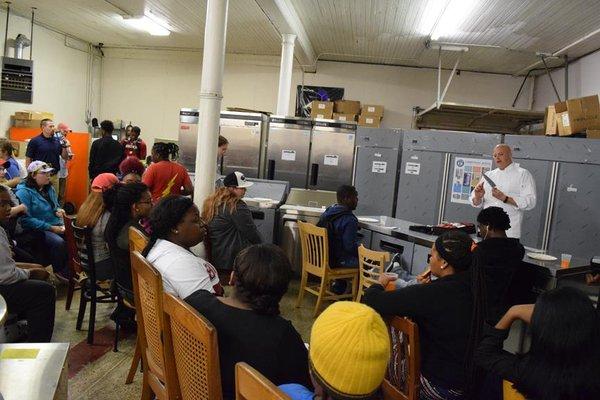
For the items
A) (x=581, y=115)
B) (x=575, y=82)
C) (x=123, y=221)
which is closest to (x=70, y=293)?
(x=123, y=221)

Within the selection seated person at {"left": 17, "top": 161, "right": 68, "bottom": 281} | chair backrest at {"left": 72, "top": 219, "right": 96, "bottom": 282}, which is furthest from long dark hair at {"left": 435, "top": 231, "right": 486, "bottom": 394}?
seated person at {"left": 17, "top": 161, "right": 68, "bottom": 281}

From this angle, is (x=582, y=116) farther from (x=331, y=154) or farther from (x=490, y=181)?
(x=331, y=154)

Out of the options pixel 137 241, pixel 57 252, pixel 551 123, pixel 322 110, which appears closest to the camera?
pixel 137 241

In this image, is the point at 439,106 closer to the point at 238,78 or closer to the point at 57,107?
the point at 238,78

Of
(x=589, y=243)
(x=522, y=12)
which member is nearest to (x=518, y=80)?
(x=522, y=12)

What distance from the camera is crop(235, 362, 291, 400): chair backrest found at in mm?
899

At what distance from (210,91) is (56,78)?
6.65 meters

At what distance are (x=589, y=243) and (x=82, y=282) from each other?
570cm

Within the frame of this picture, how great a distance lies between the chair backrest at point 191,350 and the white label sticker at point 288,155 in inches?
207

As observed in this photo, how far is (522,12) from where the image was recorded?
568 centimetres

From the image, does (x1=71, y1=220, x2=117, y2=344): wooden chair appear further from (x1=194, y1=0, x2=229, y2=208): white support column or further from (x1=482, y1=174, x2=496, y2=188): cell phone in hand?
(x1=482, y1=174, x2=496, y2=188): cell phone in hand

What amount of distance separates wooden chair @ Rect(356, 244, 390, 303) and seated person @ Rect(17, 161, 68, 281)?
103 inches

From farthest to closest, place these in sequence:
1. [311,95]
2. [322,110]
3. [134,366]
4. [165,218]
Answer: [311,95]
[322,110]
[134,366]
[165,218]

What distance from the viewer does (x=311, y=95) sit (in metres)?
9.58
